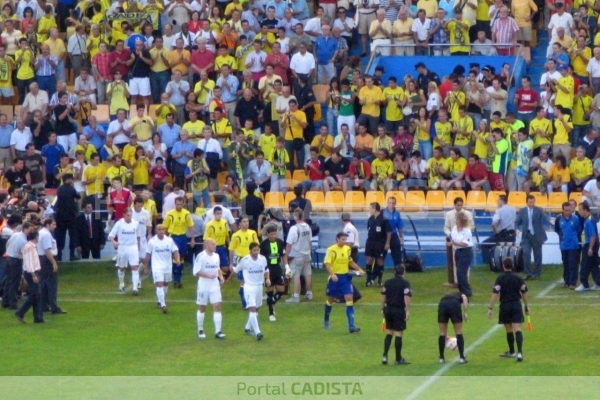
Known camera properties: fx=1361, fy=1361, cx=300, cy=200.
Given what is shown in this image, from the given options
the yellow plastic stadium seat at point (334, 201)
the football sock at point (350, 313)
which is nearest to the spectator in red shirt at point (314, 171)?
the yellow plastic stadium seat at point (334, 201)

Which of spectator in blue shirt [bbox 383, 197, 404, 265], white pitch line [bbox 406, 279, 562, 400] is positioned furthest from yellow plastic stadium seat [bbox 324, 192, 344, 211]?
white pitch line [bbox 406, 279, 562, 400]

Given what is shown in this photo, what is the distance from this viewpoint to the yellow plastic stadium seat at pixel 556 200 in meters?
28.3

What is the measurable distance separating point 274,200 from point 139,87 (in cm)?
558

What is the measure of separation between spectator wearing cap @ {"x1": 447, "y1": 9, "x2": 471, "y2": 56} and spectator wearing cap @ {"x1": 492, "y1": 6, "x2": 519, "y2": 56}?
2.17ft

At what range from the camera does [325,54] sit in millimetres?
33281

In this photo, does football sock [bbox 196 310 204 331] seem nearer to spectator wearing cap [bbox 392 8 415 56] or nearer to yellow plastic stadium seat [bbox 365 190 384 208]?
yellow plastic stadium seat [bbox 365 190 384 208]

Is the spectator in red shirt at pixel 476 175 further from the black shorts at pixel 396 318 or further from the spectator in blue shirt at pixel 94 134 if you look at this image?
the black shorts at pixel 396 318

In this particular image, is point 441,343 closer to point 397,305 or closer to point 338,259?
point 397,305

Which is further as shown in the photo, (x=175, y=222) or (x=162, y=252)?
(x=175, y=222)

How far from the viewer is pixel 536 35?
34.2m

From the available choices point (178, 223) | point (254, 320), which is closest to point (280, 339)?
point (254, 320)

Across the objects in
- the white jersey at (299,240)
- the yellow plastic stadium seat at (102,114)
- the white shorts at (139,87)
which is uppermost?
the white shorts at (139,87)

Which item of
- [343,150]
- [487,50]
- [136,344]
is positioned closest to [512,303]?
[136,344]

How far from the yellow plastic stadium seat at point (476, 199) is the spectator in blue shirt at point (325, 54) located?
19.6ft
